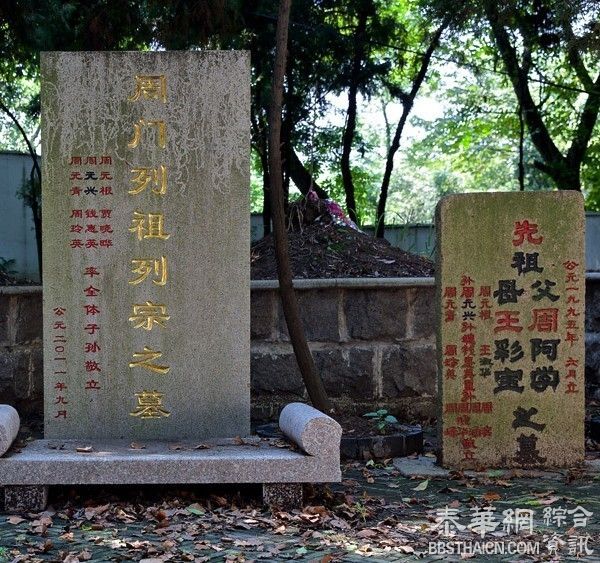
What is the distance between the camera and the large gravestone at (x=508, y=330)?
22.0ft

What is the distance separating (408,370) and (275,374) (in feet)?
3.68

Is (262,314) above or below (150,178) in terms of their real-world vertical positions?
below

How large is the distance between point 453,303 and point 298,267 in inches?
99.5

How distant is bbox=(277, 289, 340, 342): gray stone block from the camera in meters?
8.34

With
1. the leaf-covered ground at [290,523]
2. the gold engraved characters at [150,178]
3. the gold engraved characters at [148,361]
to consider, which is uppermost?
the gold engraved characters at [150,178]

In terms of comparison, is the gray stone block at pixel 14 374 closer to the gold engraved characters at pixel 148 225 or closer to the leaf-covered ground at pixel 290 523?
the gold engraved characters at pixel 148 225

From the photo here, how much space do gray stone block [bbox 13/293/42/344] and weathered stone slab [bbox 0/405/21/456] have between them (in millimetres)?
2366

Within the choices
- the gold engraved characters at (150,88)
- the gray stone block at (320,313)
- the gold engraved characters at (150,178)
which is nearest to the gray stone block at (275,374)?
the gray stone block at (320,313)

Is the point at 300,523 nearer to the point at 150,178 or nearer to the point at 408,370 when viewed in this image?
the point at 150,178

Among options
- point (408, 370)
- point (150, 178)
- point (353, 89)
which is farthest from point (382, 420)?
point (353, 89)

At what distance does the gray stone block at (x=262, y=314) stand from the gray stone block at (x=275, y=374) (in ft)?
0.54

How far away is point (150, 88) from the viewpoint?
6.42 meters

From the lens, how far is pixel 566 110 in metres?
17.0

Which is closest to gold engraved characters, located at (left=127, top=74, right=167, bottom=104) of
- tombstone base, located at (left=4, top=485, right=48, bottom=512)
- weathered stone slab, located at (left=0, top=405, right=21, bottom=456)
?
weathered stone slab, located at (left=0, top=405, right=21, bottom=456)
